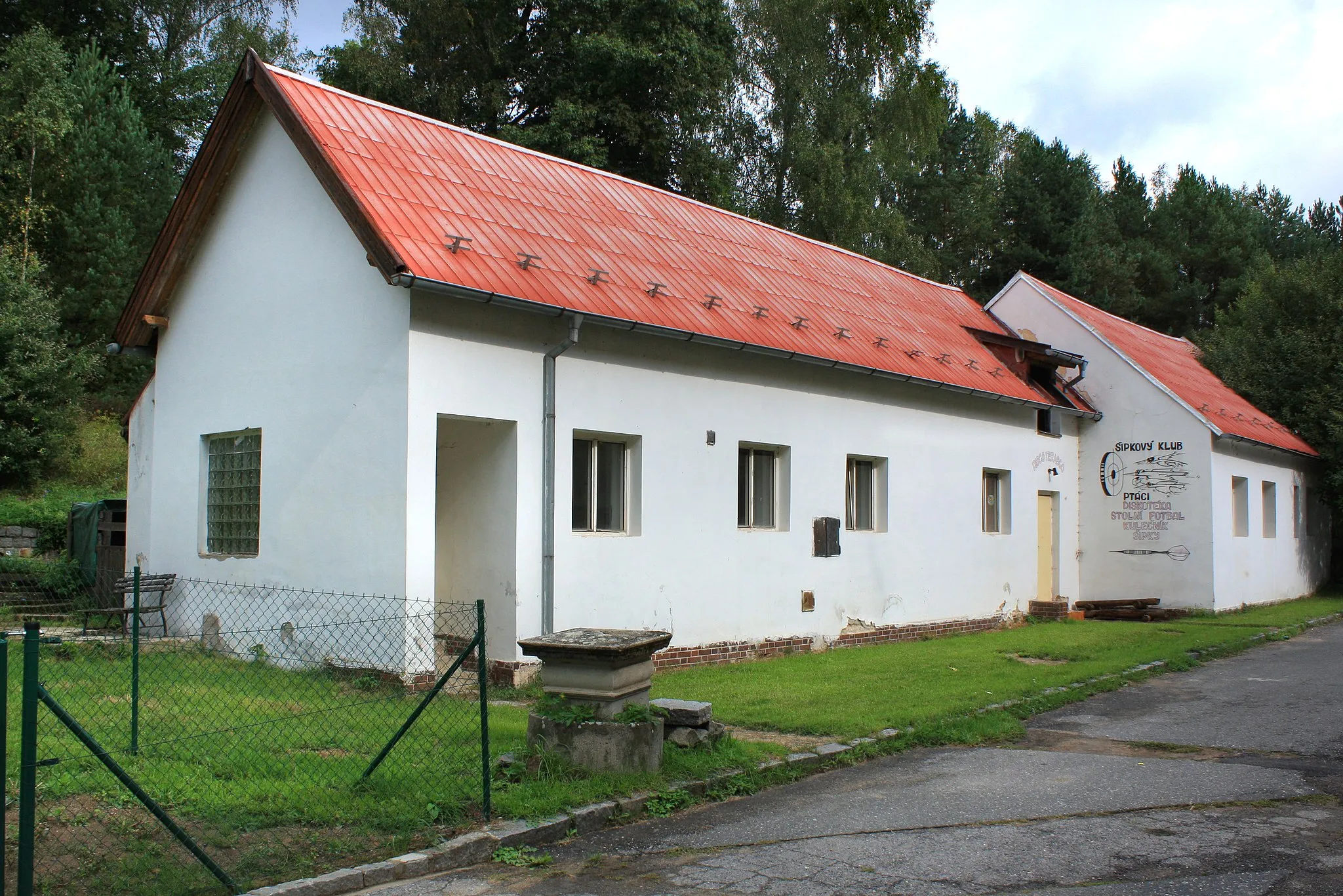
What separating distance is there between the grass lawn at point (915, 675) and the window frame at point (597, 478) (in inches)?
68.5

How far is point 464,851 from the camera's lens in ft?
19.6

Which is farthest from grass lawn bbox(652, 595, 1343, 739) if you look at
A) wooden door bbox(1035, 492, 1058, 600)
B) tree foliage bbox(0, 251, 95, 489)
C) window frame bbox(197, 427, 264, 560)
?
tree foliage bbox(0, 251, 95, 489)

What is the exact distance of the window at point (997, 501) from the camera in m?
19.3

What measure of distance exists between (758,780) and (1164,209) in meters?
46.5

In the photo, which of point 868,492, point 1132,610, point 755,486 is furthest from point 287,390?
point 1132,610

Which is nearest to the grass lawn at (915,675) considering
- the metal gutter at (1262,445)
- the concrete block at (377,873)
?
the metal gutter at (1262,445)

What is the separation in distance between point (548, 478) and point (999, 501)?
1052 cm

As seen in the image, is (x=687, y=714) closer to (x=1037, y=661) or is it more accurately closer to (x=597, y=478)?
(x=597, y=478)

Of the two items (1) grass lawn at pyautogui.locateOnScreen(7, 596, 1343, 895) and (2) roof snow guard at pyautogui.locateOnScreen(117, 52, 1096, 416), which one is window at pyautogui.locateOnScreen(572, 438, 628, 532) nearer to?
(2) roof snow guard at pyautogui.locateOnScreen(117, 52, 1096, 416)

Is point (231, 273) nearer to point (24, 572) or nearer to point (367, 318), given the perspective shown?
point (367, 318)

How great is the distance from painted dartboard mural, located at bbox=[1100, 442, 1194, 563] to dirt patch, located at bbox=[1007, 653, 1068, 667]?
26.0 ft

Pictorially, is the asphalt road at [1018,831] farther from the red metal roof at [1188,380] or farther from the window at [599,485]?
the red metal roof at [1188,380]

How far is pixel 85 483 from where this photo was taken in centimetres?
2431

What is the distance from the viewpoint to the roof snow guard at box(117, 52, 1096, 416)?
11461mm
